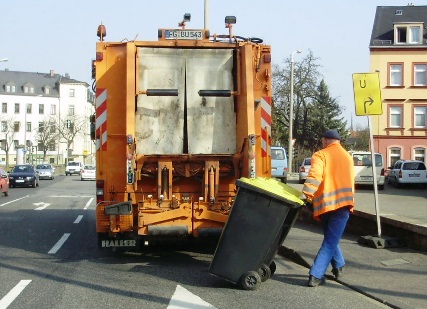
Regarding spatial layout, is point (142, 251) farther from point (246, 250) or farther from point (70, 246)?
point (246, 250)

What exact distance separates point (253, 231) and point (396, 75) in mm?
49860

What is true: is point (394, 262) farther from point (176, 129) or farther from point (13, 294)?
point (13, 294)

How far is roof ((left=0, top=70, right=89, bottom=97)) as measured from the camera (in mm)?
120312

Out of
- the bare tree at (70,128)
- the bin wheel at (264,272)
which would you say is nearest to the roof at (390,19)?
the bare tree at (70,128)

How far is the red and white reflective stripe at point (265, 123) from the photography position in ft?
32.0

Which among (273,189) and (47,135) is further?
(47,135)

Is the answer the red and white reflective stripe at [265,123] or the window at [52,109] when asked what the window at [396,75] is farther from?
the window at [52,109]

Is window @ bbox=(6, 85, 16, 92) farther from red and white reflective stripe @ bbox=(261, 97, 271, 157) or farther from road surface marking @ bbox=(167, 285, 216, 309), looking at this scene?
road surface marking @ bbox=(167, 285, 216, 309)

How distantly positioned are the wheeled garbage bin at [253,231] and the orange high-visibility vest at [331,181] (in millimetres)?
298

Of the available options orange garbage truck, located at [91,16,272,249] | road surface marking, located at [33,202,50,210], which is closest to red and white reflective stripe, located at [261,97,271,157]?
orange garbage truck, located at [91,16,272,249]

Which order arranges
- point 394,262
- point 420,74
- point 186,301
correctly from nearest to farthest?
point 186,301
point 394,262
point 420,74

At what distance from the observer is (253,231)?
7.62 m

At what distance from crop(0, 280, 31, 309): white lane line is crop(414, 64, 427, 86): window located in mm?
50707

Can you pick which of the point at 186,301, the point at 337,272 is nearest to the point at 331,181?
the point at 337,272
